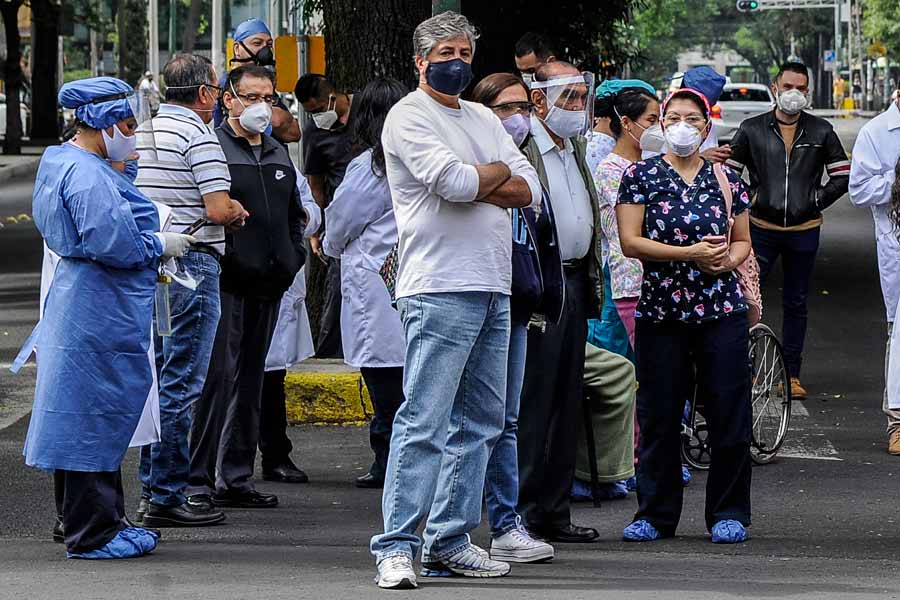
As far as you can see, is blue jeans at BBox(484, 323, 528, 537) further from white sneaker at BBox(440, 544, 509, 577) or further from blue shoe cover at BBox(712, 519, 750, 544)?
blue shoe cover at BBox(712, 519, 750, 544)

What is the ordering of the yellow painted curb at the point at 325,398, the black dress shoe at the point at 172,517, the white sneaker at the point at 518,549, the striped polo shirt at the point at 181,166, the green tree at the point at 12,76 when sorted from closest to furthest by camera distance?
the white sneaker at the point at 518,549, the striped polo shirt at the point at 181,166, the black dress shoe at the point at 172,517, the yellow painted curb at the point at 325,398, the green tree at the point at 12,76

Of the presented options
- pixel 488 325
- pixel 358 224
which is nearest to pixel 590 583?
pixel 488 325

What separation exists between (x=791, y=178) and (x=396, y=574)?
575 centimetres

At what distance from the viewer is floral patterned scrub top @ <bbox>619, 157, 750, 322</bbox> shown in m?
6.95

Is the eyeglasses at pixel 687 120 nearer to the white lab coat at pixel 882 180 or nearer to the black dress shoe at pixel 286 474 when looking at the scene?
the black dress shoe at pixel 286 474

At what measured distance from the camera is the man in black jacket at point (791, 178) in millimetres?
10844

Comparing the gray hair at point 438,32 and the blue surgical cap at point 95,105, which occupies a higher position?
the gray hair at point 438,32

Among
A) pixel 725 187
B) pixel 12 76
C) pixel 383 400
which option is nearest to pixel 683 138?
pixel 725 187

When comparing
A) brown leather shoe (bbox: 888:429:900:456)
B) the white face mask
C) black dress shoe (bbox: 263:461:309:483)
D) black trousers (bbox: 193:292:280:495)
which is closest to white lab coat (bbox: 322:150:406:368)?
black trousers (bbox: 193:292:280:495)

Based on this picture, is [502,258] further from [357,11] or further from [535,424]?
[357,11]

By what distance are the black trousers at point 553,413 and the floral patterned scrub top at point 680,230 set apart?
308mm

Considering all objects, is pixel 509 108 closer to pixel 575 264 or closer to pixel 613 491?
pixel 575 264

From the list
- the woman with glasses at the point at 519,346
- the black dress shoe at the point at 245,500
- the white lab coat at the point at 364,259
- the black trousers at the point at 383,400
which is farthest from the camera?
the black trousers at the point at 383,400

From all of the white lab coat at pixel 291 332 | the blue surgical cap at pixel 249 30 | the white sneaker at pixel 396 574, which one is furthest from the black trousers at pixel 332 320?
the white sneaker at pixel 396 574
